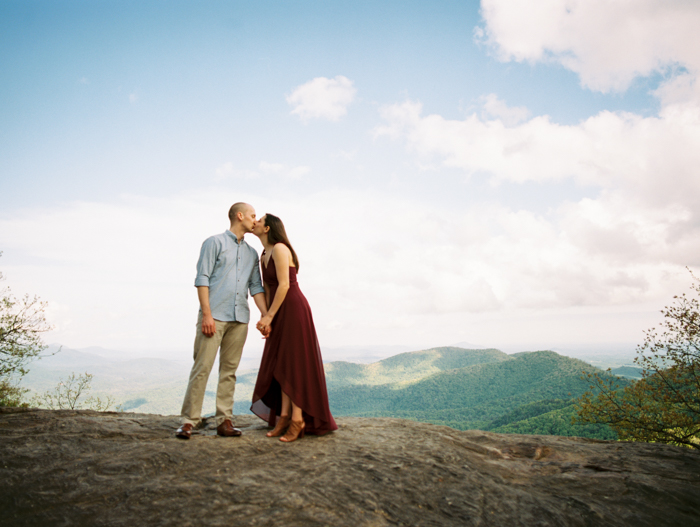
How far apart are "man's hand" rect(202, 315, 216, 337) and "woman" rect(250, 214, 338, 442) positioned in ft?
2.32

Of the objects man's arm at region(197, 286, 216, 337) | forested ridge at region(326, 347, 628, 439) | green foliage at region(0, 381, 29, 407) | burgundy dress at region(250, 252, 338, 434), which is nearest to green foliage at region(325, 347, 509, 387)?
forested ridge at region(326, 347, 628, 439)

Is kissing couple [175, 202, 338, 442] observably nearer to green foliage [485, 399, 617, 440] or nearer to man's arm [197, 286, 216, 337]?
man's arm [197, 286, 216, 337]

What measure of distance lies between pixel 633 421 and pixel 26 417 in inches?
863

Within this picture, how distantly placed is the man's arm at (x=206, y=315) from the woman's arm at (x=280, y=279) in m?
0.77

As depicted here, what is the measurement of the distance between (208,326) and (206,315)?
17cm

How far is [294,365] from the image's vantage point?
5656 mm

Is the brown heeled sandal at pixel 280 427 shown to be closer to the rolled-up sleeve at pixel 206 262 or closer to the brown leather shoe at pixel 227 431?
the brown leather shoe at pixel 227 431

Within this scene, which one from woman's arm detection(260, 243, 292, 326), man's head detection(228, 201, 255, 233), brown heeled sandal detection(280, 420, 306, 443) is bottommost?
brown heeled sandal detection(280, 420, 306, 443)

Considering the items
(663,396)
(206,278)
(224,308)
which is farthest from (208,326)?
(663,396)

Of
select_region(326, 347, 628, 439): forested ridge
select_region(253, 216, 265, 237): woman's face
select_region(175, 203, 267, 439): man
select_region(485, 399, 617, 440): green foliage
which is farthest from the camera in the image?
select_region(326, 347, 628, 439): forested ridge

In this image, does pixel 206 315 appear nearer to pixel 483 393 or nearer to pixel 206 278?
pixel 206 278

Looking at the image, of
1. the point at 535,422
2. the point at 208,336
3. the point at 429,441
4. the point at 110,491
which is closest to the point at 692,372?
the point at 429,441

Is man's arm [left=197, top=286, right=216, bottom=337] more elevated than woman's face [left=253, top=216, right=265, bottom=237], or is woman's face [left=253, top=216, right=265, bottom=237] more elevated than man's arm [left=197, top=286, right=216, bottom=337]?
woman's face [left=253, top=216, right=265, bottom=237]

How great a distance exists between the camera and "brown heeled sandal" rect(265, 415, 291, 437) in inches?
217
